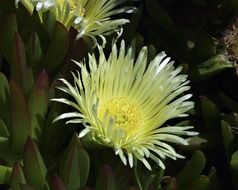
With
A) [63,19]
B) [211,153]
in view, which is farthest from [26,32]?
[211,153]

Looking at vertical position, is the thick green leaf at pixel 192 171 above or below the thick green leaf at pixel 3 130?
below

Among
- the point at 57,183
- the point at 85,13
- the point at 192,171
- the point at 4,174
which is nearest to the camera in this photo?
the point at 57,183

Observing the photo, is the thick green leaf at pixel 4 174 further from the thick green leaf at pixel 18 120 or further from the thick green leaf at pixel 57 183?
the thick green leaf at pixel 57 183

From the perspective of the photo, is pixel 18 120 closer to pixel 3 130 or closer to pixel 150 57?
pixel 3 130

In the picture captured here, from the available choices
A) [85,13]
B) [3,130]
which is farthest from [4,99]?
[85,13]

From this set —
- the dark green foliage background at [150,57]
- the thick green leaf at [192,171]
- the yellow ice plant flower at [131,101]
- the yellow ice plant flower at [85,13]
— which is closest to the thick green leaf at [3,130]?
the dark green foliage background at [150,57]

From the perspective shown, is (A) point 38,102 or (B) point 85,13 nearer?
(A) point 38,102
